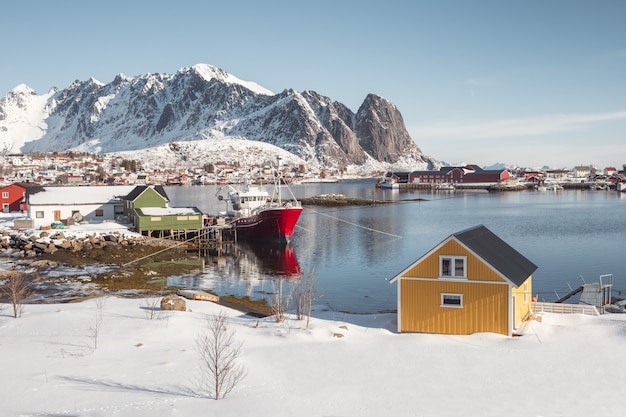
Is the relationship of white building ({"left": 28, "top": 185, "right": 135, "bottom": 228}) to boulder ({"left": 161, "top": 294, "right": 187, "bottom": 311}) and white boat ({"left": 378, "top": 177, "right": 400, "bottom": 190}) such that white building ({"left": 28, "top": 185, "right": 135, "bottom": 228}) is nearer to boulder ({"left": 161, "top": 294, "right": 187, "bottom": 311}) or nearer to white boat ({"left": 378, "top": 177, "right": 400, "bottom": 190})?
boulder ({"left": 161, "top": 294, "right": 187, "bottom": 311})

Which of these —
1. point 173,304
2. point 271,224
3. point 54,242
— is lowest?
point 173,304

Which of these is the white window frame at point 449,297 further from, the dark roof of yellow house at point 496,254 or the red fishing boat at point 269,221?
the red fishing boat at point 269,221

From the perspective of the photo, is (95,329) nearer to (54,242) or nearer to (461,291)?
(461,291)

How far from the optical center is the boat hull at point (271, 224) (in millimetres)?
57344

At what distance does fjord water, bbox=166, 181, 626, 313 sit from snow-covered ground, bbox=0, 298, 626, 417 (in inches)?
396

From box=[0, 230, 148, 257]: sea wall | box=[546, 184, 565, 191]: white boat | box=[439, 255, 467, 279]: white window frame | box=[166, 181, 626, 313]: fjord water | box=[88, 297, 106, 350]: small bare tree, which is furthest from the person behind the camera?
box=[546, 184, 565, 191]: white boat

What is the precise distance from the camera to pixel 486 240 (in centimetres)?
2342

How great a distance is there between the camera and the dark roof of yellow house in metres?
20.8

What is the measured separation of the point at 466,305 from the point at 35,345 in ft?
48.0

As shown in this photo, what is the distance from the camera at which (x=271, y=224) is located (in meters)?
58.0

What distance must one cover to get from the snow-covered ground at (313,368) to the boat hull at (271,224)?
1328 inches

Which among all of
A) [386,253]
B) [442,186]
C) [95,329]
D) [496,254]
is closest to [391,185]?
[442,186]

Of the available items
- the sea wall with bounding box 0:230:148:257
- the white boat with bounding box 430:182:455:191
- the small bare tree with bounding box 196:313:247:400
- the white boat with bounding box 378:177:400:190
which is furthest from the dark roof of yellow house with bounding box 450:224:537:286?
the white boat with bounding box 378:177:400:190

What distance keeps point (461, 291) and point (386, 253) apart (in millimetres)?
29877
